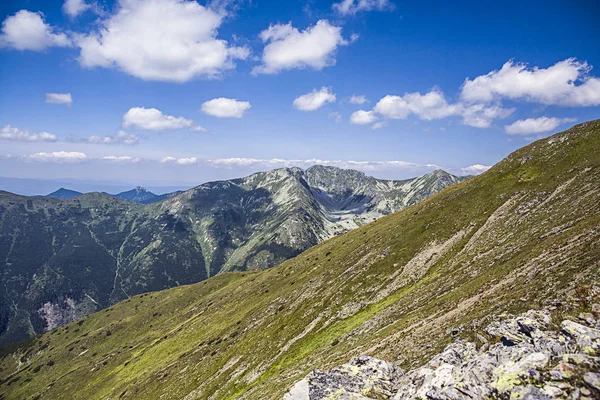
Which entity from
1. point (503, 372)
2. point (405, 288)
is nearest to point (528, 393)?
point (503, 372)

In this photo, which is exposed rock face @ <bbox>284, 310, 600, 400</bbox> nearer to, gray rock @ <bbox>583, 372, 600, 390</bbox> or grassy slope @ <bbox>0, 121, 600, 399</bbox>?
gray rock @ <bbox>583, 372, 600, 390</bbox>

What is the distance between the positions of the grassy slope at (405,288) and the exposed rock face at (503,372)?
Answer: 20.6 feet

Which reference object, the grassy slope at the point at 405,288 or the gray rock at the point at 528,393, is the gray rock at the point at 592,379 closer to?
the gray rock at the point at 528,393

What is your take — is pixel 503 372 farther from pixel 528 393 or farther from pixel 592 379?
pixel 592 379

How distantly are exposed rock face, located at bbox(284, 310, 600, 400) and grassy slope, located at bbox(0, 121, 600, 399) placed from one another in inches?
248

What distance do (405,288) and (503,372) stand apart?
160 ft

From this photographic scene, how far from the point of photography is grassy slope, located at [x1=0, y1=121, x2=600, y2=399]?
112 ft

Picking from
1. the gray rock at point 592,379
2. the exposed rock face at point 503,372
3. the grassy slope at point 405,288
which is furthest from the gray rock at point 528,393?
the grassy slope at point 405,288

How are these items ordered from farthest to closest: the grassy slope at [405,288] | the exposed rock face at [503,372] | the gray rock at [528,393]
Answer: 1. the grassy slope at [405,288]
2. the exposed rock face at [503,372]
3. the gray rock at [528,393]

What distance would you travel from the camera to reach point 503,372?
1565cm

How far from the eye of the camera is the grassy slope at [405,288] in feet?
112

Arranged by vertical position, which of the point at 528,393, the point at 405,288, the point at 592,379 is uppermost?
the point at 592,379

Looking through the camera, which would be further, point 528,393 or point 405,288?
point 405,288

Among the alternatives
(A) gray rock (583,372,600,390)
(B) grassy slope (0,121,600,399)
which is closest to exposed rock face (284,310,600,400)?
(A) gray rock (583,372,600,390)
